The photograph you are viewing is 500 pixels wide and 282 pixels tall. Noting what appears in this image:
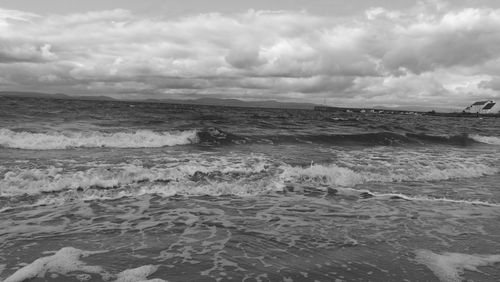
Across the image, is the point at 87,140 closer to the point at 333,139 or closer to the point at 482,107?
the point at 333,139

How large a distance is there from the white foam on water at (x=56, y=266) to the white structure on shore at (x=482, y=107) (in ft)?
452

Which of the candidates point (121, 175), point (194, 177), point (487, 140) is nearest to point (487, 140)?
point (487, 140)

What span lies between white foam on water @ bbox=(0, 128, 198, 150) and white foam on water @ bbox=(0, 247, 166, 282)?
13212 mm

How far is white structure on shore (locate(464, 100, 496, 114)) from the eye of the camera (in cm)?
12256

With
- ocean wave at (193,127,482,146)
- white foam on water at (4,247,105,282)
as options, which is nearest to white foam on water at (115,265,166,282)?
white foam on water at (4,247,105,282)

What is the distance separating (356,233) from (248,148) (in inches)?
518

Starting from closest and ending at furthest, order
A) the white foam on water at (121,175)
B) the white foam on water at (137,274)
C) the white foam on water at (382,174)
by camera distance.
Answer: the white foam on water at (137,274) < the white foam on water at (121,175) < the white foam on water at (382,174)

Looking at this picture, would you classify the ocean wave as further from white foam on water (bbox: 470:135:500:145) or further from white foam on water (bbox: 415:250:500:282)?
white foam on water (bbox: 415:250:500:282)

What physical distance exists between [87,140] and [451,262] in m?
17.2

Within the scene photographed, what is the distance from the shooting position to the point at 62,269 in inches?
216

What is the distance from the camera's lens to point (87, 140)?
1928cm

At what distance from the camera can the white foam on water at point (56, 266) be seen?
523cm

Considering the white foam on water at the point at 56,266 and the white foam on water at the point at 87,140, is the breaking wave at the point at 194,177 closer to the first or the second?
the white foam on water at the point at 56,266

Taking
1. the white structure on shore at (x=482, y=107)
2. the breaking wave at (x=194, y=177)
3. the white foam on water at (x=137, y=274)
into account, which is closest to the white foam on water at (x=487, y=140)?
the breaking wave at (x=194, y=177)
